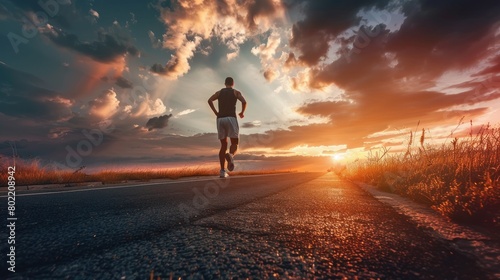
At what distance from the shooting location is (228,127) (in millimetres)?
7402

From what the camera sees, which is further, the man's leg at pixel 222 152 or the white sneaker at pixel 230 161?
the white sneaker at pixel 230 161

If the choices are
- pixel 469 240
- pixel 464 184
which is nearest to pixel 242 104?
pixel 464 184

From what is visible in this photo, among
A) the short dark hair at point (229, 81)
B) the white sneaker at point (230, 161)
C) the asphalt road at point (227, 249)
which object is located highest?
the short dark hair at point (229, 81)

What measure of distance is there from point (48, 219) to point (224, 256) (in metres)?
1.67

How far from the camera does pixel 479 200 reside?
213cm

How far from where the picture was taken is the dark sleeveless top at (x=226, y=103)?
7362 millimetres

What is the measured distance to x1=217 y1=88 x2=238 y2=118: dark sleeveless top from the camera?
7.36 meters

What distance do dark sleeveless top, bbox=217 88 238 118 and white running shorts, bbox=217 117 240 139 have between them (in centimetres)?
14

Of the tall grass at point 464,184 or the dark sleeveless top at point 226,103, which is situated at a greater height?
the dark sleeveless top at point 226,103

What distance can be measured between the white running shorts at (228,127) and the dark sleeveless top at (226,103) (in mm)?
144

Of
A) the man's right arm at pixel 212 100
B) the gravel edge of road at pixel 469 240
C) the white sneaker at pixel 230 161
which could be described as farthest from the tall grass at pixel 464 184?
the man's right arm at pixel 212 100

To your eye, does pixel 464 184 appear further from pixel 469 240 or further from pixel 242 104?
pixel 242 104

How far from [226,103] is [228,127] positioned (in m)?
→ 0.69

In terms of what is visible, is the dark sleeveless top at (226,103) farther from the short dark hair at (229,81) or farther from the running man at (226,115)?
the short dark hair at (229,81)
